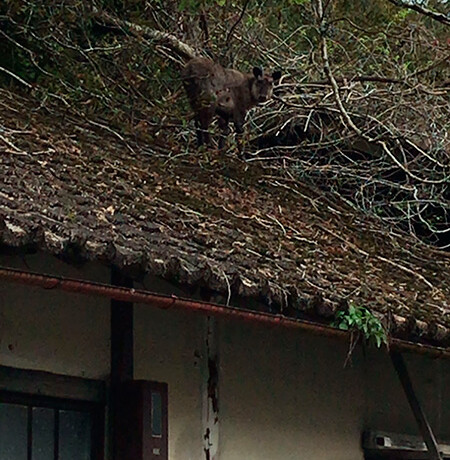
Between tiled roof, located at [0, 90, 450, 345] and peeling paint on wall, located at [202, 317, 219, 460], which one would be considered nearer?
tiled roof, located at [0, 90, 450, 345]

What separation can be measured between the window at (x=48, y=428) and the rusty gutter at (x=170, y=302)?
772mm

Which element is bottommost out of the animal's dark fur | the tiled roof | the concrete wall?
the concrete wall

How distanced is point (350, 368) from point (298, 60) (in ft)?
15.1

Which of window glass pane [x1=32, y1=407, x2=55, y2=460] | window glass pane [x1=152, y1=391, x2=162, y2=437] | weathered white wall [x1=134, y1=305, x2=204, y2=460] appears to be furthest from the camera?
weathered white wall [x1=134, y1=305, x2=204, y2=460]

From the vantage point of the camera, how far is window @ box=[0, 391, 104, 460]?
187 inches

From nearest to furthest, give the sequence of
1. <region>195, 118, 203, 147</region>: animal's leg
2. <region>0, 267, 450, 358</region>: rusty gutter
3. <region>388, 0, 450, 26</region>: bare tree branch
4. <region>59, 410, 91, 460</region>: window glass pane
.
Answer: <region>0, 267, 450, 358</region>: rusty gutter → <region>59, 410, 91, 460</region>: window glass pane → <region>388, 0, 450, 26</region>: bare tree branch → <region>195, 118, 203, 147</region>: animal's leg

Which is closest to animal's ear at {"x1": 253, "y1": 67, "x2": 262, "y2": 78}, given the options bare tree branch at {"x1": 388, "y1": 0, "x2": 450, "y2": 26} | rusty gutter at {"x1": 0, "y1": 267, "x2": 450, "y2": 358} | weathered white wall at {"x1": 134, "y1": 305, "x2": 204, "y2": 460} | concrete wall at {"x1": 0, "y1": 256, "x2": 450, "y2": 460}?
bare tree branch at {"x1": 388, "y1": 0, "x2": 450, "y2": 26}

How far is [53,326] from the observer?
4.93 metres

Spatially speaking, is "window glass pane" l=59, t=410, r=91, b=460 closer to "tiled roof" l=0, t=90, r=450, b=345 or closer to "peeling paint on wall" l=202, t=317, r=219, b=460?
"peeling paint on wall" l=202, t=317, r=219, b=460

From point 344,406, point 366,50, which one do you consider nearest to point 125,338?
point 344,406

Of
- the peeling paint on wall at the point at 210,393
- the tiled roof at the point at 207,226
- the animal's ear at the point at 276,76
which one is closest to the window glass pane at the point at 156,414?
the peeling paint on wall at the point at 210,393

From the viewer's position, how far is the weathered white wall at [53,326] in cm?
475

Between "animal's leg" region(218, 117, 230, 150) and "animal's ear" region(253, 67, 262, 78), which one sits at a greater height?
"animal's ear" region(253, 67, 262, 78)

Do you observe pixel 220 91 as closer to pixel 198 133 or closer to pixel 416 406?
pixel 198 133
